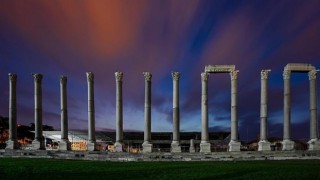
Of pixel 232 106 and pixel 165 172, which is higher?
pixel 232 106

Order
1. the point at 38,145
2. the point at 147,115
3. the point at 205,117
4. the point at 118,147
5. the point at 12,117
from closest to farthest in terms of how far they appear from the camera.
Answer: the point at 205,117
the point at 147,115
the point at 118,147
the point at 38,145
the point at 12,117

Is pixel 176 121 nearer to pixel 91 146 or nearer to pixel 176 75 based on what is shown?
pixel 176 75

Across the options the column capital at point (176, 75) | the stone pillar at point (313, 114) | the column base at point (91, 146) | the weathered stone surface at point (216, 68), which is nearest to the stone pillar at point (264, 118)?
the weathered stone surface at point (216, 68)

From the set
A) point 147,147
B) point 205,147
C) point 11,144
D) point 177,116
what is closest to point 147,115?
point 177,116

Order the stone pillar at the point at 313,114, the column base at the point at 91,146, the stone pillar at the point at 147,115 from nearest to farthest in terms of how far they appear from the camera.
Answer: the stone pillar at the point at 313,114 → the stone pillar at the point at 147,115 → the column base at the point at 91,146

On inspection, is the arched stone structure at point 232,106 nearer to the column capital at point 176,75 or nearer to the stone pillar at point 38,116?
the column capital at point 176,75

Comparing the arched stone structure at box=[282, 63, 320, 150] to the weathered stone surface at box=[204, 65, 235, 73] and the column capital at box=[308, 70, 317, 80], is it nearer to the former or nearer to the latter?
the column capital at box=[308, 70, 317, 80]

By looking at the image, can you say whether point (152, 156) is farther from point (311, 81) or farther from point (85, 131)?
point (85, 131)

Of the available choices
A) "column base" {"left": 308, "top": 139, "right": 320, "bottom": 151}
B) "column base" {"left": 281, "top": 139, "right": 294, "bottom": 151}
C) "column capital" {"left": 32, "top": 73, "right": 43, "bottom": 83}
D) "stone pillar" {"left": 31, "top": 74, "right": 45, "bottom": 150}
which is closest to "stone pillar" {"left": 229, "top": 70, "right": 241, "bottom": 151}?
"column base" {"left": 281, "top": 139, "right": 294, "bottom": 151}

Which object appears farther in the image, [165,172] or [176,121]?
[176,121]

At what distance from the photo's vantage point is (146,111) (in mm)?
67375

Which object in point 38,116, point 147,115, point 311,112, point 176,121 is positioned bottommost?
point 176,121

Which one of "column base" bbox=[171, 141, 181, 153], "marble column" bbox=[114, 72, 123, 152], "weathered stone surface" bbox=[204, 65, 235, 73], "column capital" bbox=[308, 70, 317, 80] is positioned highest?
"weathered stone surface" bbox=[204, 65, 235, 73]

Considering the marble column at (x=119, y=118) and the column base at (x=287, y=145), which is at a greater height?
the marble column at (x=119, y=118)
